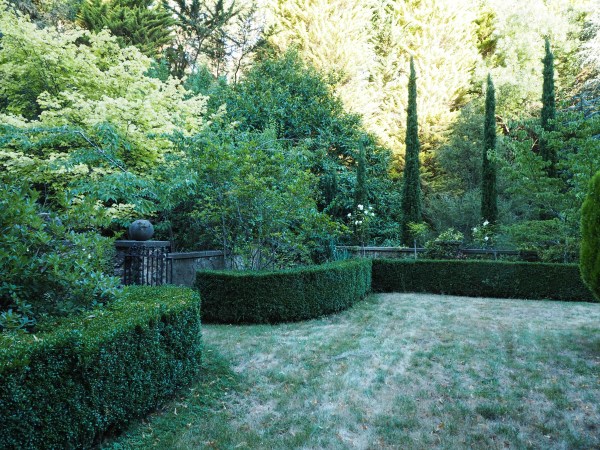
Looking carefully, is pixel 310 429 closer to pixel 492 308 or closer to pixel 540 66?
pixel 492 308

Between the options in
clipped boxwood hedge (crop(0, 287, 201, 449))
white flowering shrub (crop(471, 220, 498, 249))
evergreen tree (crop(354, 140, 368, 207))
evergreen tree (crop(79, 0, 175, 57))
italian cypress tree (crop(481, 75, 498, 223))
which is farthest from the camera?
evergreen tree (crop(354, 140, 368, 207))

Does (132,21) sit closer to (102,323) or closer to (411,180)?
(411,180)

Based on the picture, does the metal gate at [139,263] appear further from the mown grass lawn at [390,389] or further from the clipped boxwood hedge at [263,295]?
the mown grass lawn at [390,389]

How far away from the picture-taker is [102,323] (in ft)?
8.99

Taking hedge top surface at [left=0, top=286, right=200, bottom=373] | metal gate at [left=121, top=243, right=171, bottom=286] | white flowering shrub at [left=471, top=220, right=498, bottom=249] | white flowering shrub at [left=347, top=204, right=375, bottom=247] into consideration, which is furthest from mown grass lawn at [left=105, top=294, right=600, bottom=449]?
white flowering shrub at [left=347, top=204, right=375, bottom=247]

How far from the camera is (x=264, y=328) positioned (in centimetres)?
596

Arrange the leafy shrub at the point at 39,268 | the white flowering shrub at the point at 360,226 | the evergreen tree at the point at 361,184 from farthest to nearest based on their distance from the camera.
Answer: the evergreen tree at the point at 361,184
the white flowering shrub at the point at 360,226
the leafy shrub at the point at 39,268

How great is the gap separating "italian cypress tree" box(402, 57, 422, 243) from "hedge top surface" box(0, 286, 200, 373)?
1058cm

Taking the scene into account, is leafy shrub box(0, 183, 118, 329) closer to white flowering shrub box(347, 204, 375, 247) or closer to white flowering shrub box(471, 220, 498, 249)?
white flowering shrub box(347, 204, 375, 247)

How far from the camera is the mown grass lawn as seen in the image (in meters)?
2.96

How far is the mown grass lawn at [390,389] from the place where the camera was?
9.70 feet

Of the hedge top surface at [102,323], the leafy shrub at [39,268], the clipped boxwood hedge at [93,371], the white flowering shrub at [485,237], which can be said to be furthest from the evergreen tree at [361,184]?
the leafy shrub at [39,268]

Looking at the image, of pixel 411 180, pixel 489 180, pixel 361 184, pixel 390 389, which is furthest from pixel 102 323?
pixel 411 180

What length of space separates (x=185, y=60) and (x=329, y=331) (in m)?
14.3
